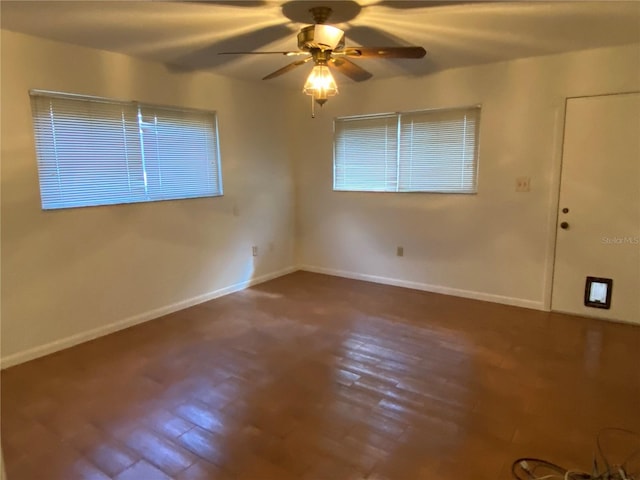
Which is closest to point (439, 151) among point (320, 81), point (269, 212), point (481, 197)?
point (481, 197)

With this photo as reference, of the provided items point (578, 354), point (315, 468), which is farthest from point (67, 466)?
point (578, 354)

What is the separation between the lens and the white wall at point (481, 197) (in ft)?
12.1

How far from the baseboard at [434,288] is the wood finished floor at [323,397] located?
6.6 inches

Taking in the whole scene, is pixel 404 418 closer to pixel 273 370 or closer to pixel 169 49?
pixel 273 370

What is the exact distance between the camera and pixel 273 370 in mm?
2861

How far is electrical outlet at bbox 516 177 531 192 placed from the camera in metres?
3.88

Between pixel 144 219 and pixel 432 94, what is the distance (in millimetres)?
3107

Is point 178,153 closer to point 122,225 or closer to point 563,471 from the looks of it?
point 122,225

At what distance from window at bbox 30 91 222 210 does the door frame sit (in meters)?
3.27

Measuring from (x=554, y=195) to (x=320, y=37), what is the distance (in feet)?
8.82

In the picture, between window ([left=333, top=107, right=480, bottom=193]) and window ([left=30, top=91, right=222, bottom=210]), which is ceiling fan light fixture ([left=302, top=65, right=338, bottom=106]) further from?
window ([left=333, top=107, right=480, bottom=193])

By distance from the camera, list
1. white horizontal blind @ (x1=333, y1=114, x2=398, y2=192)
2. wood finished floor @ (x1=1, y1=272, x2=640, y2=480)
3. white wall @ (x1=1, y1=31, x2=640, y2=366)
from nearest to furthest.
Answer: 1. wood finished floor @ (x1=1, y1=272, x2=640, y2=480)
2. white wall @ (x1=1, y1=31, x2=640, y2=366)
3. white horizontal blind @ (x1=333, y1=114, x2=398, y2=192)

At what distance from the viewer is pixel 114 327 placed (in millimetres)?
3562

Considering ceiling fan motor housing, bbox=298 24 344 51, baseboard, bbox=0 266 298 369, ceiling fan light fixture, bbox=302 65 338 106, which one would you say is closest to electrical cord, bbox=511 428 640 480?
ceiling fan light fixture, bbox=302 65 338 106
